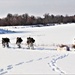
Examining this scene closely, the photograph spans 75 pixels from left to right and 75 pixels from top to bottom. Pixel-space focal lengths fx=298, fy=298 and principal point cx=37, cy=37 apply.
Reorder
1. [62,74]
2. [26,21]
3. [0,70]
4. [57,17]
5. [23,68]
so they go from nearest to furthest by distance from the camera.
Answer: [62,74] → [0,70] → [23,68] → [26,21] → [57,17]

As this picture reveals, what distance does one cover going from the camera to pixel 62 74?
1418 centimetres

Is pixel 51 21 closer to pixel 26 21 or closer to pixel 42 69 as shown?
pixel 26 21

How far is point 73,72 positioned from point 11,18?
430 ft

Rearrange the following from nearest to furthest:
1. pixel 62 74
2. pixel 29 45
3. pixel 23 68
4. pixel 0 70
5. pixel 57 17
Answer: pixel 62 74, pixel 0 70, pixel 23 68, pixel 29 45, pixel 57 17

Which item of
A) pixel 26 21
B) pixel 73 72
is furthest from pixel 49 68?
pixel 26 21

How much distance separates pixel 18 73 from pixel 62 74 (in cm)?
213

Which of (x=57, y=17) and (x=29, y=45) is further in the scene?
(x=57, y=17)

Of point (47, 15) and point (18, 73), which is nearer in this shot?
point (18, 73)

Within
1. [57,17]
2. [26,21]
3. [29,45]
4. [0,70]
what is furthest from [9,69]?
[57,17]

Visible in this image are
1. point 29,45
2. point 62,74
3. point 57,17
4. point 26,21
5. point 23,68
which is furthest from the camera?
point 57,17

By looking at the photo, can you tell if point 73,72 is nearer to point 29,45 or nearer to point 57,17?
point 29,45

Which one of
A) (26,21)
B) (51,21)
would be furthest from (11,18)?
(51,21)

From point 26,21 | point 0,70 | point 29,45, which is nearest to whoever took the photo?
point 0,70

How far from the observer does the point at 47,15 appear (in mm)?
159125
